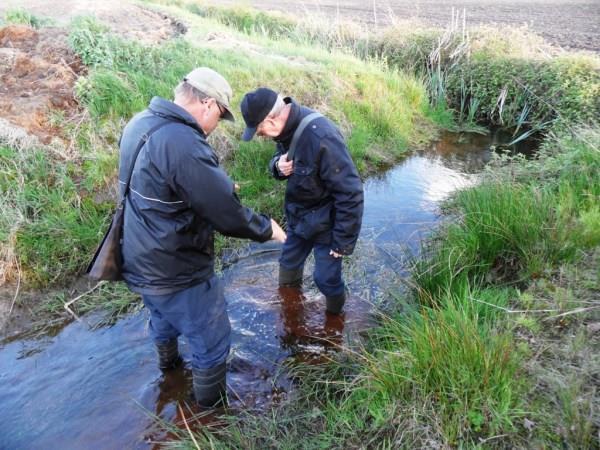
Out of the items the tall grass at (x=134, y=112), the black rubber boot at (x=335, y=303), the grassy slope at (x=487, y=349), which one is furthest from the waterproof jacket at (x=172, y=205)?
the tall grass at (x=134, y=112)

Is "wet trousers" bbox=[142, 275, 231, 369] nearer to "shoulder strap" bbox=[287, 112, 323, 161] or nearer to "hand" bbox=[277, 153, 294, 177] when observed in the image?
"hand" bbox=[277, 153, 294, 177]

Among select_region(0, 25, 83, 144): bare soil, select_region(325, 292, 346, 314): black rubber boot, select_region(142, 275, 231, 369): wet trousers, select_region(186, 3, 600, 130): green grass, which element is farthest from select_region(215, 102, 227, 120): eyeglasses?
select_region(186, 3, 600, 130): green grass

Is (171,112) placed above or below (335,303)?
above

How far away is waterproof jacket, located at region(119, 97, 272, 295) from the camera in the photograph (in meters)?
2.26

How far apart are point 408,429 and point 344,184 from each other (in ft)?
5.16

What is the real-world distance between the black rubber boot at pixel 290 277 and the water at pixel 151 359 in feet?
0.33

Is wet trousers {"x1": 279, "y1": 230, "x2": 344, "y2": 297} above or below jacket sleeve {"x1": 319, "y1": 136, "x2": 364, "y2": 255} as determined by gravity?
below

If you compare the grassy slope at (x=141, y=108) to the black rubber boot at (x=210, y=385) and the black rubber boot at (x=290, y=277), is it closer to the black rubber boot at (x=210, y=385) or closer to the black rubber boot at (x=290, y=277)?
the black rubber boot at (x=290, y=277)

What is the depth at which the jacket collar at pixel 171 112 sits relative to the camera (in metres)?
2.35

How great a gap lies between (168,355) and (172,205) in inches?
59.1

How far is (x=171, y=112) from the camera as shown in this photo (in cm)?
235

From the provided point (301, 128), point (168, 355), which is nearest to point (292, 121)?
point (301, 128)

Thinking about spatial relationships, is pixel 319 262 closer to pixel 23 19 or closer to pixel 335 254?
pixel 335 254

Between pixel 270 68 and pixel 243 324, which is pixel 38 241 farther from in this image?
pixel 270 68
